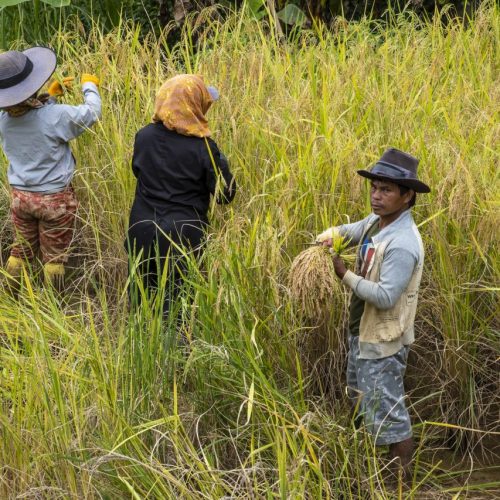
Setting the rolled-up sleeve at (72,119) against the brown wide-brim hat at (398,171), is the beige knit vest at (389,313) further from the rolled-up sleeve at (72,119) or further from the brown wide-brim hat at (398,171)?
the rolled-up sleeve at (72,119)

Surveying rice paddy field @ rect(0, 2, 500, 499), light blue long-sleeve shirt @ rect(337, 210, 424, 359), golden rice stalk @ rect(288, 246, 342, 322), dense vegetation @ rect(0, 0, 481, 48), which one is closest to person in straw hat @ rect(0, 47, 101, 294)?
rice paddy field @ rect(0, 2, 500, 499)

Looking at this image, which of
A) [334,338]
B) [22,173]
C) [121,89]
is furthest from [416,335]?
[121,89]

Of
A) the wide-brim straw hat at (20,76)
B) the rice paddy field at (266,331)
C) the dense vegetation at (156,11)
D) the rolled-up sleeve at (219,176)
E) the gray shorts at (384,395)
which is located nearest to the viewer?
the rice paddy field at (266,331)

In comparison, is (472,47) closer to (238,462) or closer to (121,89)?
(121,89)

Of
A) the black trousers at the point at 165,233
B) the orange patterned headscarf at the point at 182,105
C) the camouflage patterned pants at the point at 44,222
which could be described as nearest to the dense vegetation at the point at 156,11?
the camouflage patterned pants at the point at 44,222

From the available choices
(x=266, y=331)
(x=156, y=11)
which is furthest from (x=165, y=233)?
(x=156, y=11)

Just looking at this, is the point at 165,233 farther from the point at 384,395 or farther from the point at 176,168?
the point at 384,395

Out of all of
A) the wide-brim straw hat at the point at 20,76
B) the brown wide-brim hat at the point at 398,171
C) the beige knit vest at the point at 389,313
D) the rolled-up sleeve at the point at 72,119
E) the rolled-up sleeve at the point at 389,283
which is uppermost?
the wide-brim straw hat at the point at 20,76

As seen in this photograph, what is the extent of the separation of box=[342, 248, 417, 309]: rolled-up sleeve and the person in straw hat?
76.2 inches

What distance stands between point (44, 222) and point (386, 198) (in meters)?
2.16

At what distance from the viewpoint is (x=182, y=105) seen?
4605mm

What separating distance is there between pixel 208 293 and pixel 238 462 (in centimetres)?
65

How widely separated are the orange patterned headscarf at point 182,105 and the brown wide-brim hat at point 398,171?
3.79ft

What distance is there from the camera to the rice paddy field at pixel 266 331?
3.48 meters
